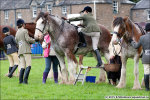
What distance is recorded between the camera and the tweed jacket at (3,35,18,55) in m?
15.4

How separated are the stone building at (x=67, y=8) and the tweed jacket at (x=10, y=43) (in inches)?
1477

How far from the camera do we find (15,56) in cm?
1670

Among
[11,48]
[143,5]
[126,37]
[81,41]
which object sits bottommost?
[11,48]

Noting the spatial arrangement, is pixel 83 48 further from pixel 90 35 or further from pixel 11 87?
pixel 11 87

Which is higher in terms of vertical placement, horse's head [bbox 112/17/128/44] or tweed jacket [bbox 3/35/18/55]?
horse's head [bbox 112/17/128/44]

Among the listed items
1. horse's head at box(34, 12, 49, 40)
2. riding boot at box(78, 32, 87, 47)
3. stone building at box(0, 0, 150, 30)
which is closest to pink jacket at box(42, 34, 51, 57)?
horse's head at box(34, 12, 49, 40)

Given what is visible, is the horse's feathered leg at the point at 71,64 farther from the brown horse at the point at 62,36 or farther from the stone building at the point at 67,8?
the stone building at the point at 67,8

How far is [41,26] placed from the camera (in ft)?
42.2

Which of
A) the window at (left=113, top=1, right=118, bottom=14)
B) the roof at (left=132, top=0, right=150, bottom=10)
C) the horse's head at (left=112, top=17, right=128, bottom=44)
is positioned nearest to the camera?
the horse's head at (left=112, top=17, right=128, bottom=44)

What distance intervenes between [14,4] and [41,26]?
57.7m

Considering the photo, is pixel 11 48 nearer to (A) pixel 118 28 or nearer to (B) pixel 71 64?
(B) pixel 71 64

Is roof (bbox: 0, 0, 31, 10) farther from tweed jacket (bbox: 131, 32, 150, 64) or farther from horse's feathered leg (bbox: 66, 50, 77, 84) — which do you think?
tweed jacket (bbox: 131, 32, 150, 64)

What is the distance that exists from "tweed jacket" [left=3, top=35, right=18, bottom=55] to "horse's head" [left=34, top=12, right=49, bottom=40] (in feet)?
9.34

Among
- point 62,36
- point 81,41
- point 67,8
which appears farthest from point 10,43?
point 67,8
